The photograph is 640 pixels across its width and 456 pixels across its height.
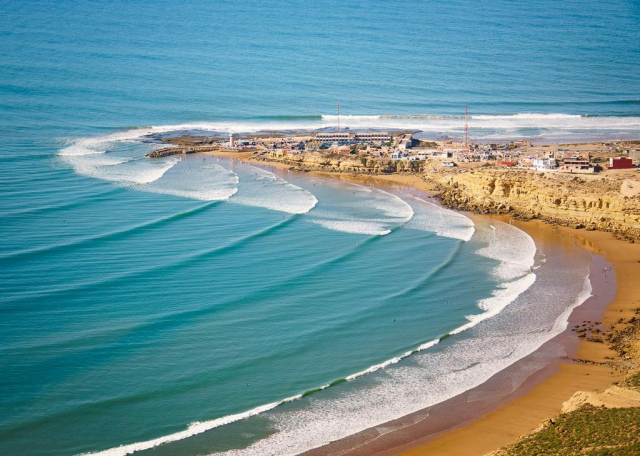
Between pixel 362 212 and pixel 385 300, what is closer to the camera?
pixel 385 300

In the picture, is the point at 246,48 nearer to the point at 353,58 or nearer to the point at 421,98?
the point at 353,58

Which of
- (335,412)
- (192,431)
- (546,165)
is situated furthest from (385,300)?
(546,165)

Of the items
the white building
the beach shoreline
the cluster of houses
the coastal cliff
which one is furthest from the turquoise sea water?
the white building

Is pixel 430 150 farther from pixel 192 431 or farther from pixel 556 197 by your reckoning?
pixel 192 431

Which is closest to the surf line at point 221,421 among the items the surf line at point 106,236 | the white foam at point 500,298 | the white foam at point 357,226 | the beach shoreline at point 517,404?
the beach shoreline at point 517,404

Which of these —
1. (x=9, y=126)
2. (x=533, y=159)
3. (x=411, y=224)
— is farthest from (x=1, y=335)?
(x=9, y=126)

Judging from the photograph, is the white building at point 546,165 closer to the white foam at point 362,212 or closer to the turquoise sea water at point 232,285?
the turquoise sea water at point 232,285
